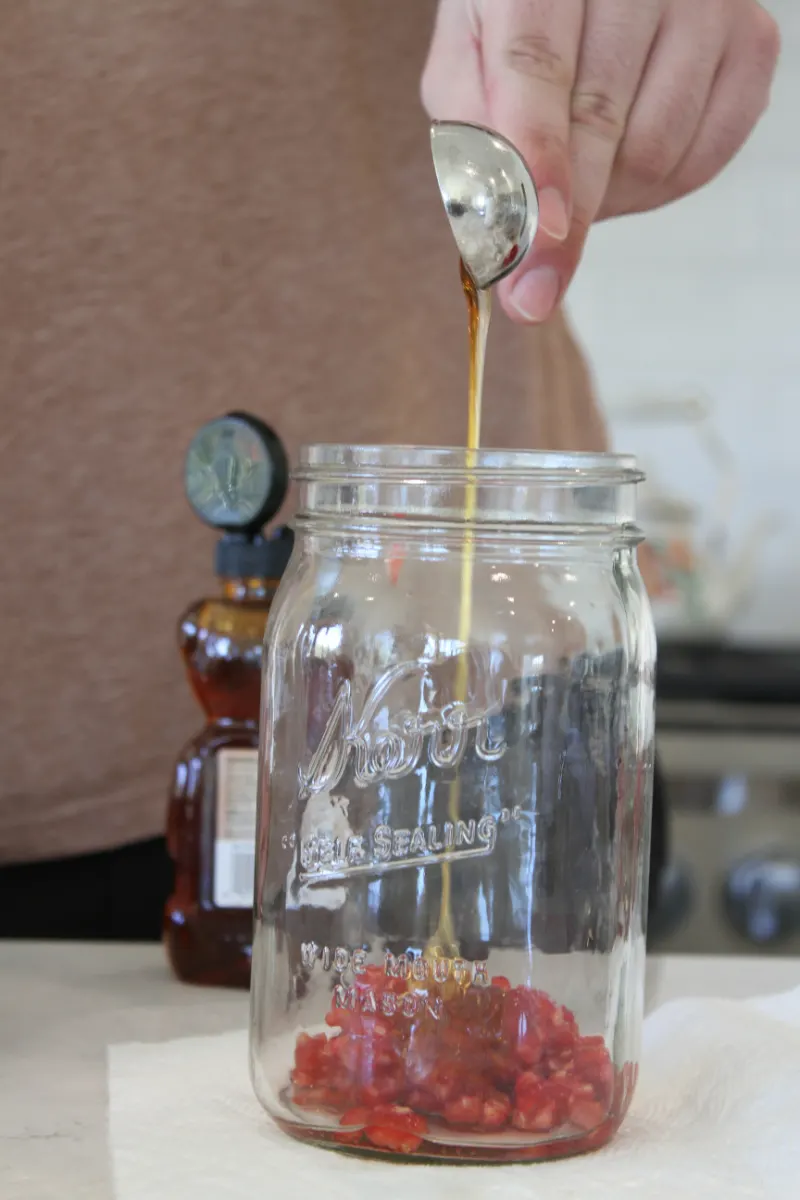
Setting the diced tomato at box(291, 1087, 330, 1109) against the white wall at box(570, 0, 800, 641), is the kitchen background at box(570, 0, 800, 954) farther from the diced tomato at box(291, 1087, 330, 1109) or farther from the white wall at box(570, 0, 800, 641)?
the diced tomato at box(291, 1087, 330, 1109)

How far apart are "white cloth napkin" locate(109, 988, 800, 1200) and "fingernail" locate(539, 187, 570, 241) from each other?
1.01 ft

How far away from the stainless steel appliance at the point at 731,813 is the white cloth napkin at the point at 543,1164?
4.80 feet

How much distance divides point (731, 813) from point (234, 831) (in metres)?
1.45

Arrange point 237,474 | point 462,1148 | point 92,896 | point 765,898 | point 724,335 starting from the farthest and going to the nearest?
1. point 724,335
2. point 765,898
3. point 92,896
4. point 237,474
5. point 462,1148

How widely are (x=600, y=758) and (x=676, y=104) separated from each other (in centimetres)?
30

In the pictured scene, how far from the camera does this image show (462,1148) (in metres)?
0.46

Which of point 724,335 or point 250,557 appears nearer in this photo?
point 250,557

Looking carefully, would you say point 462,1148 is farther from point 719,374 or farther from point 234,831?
point 719,374

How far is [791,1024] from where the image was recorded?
589mm

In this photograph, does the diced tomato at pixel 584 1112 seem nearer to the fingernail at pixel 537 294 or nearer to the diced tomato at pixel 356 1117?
the diced tomato at pixel 356 1117

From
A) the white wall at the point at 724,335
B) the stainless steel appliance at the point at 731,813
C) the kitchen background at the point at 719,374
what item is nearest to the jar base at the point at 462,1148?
the stainless steel appliance at the point at 731,813

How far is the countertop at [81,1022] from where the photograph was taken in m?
0.46

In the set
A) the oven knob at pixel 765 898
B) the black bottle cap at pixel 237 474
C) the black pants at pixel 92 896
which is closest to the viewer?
the black bottle cap at pixel 237 474

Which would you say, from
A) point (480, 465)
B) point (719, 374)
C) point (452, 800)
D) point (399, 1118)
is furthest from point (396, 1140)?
point (719, 374)
